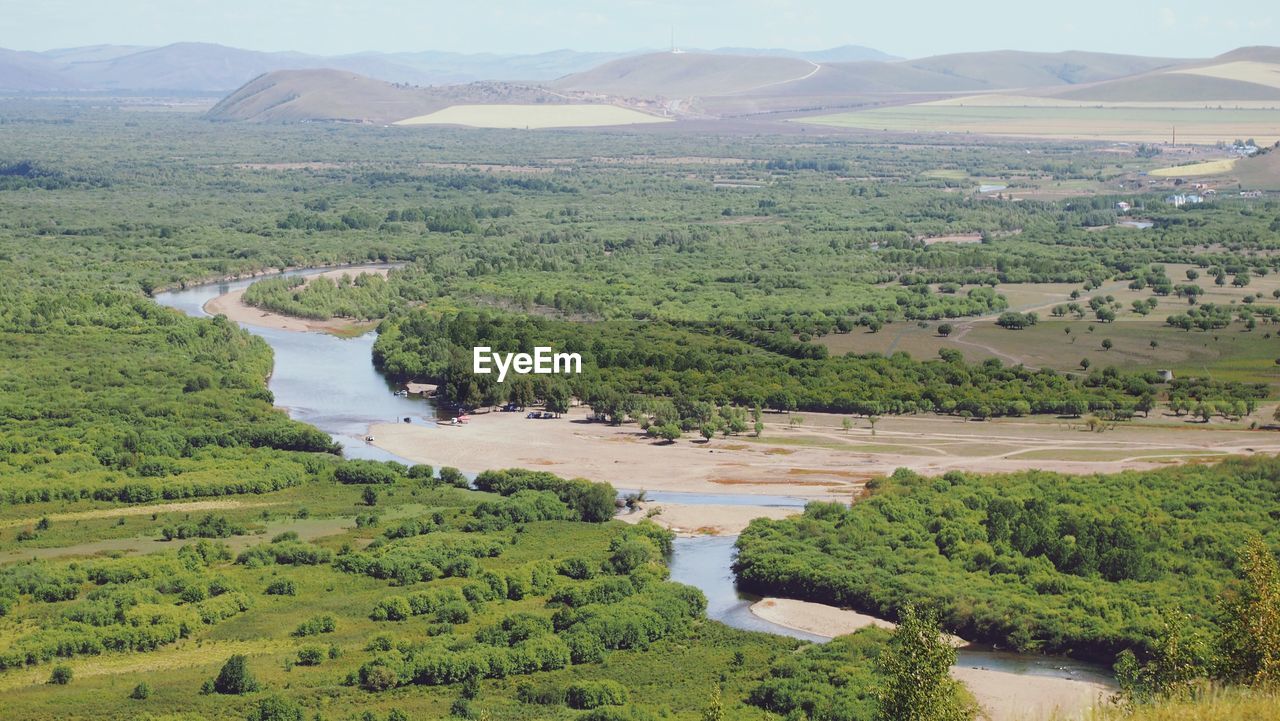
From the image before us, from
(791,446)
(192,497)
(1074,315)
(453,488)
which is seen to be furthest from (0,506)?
(1074,315)

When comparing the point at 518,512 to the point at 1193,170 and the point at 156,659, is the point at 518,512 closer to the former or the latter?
the point at 156,659

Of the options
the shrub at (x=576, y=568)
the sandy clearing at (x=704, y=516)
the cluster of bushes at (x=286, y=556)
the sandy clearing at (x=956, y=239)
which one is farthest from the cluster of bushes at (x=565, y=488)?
the sandy clearing at (x=956, y=239)

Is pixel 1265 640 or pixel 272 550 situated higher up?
pixel 1265 640

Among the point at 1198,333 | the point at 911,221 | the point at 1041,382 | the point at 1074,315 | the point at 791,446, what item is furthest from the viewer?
the point at 911,221

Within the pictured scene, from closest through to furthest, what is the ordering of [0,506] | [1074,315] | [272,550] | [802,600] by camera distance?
[802,600] → [272,550] → [0,506] → [1074,315]

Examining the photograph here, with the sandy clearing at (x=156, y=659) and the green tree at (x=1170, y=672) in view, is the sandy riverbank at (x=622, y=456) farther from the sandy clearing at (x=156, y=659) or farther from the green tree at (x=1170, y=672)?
the green tree at (x=1170, y=672)

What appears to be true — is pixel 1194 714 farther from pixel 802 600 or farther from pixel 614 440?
pixel 614 440
